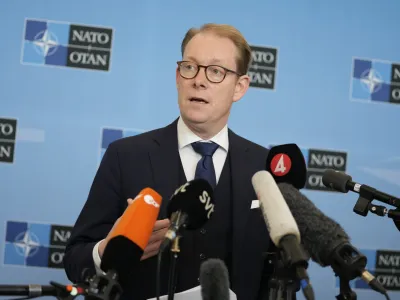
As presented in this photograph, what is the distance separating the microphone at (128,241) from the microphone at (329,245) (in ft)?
1.08

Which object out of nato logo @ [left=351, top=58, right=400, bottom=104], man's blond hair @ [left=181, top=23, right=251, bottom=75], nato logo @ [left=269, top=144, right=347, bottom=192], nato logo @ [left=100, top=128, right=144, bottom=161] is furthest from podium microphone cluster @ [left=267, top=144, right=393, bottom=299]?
nato logo @ [left=351, top=58, right=400, bottom=104]

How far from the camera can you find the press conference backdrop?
3840 millimetres

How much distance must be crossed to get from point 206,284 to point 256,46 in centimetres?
260

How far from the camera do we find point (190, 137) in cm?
236

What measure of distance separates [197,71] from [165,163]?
0.31m

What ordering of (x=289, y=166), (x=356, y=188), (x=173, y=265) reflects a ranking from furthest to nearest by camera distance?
(x=356, y=188) < (x=289, y=166) < (x=173, y=265)

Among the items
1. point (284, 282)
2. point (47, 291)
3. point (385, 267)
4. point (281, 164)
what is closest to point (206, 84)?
point (281, 164)

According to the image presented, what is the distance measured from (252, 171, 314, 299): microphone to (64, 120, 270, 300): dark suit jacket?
2.36 feet

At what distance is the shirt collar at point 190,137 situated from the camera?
236 centimetres

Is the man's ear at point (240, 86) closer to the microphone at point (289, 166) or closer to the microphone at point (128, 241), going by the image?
the microphone at point (289, 166)

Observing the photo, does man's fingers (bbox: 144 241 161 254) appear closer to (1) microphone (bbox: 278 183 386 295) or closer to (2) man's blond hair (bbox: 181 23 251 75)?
(1) microphone (bbox: 278 183 386 295)

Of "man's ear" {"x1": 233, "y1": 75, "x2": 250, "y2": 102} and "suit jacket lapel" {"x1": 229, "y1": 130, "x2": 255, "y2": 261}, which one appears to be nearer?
"suit jacket lapel" {"x1": 229, "y1": 130, "x2": 255, "y2": 261}

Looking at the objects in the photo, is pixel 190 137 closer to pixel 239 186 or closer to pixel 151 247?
pixel 239 186

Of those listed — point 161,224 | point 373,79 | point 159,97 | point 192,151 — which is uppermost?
point 373,79
